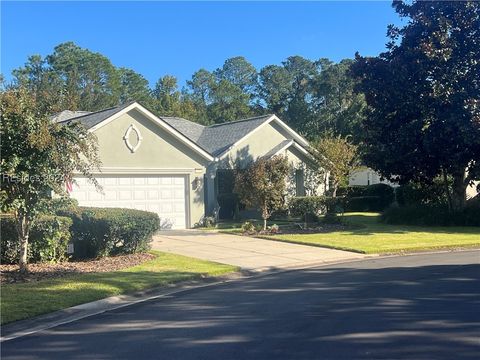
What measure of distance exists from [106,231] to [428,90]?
46.4 feet

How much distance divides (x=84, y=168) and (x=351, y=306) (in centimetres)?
678

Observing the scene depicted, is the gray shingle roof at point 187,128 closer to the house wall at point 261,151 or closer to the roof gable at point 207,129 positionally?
the roof gable at point 207,129

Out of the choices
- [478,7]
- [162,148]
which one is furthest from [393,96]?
[162,148]

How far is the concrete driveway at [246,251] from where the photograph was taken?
537 inches

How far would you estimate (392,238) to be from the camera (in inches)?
731

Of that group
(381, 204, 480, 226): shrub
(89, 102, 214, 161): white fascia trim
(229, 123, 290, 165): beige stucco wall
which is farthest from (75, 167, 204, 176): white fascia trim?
(381, 204, 480, 226): shrub

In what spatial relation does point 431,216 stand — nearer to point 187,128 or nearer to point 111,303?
point 187,128

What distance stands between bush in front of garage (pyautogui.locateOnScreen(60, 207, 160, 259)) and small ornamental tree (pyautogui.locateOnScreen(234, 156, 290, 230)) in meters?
6.66

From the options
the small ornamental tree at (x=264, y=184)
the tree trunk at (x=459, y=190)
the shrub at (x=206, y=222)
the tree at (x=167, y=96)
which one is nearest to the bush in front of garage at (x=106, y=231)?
the small ornamental tree at (x=264, y=184)

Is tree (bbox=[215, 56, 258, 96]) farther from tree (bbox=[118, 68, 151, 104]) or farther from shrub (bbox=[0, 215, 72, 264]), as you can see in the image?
shrub (bbox=[0, 215, 72, 264])

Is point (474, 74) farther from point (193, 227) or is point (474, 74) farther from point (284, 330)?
point (284, 330)

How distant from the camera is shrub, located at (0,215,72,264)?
40.5ft

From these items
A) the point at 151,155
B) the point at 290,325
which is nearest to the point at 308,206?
the point at 151,155

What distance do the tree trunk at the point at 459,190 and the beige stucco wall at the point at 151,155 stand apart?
1102 centimetres
